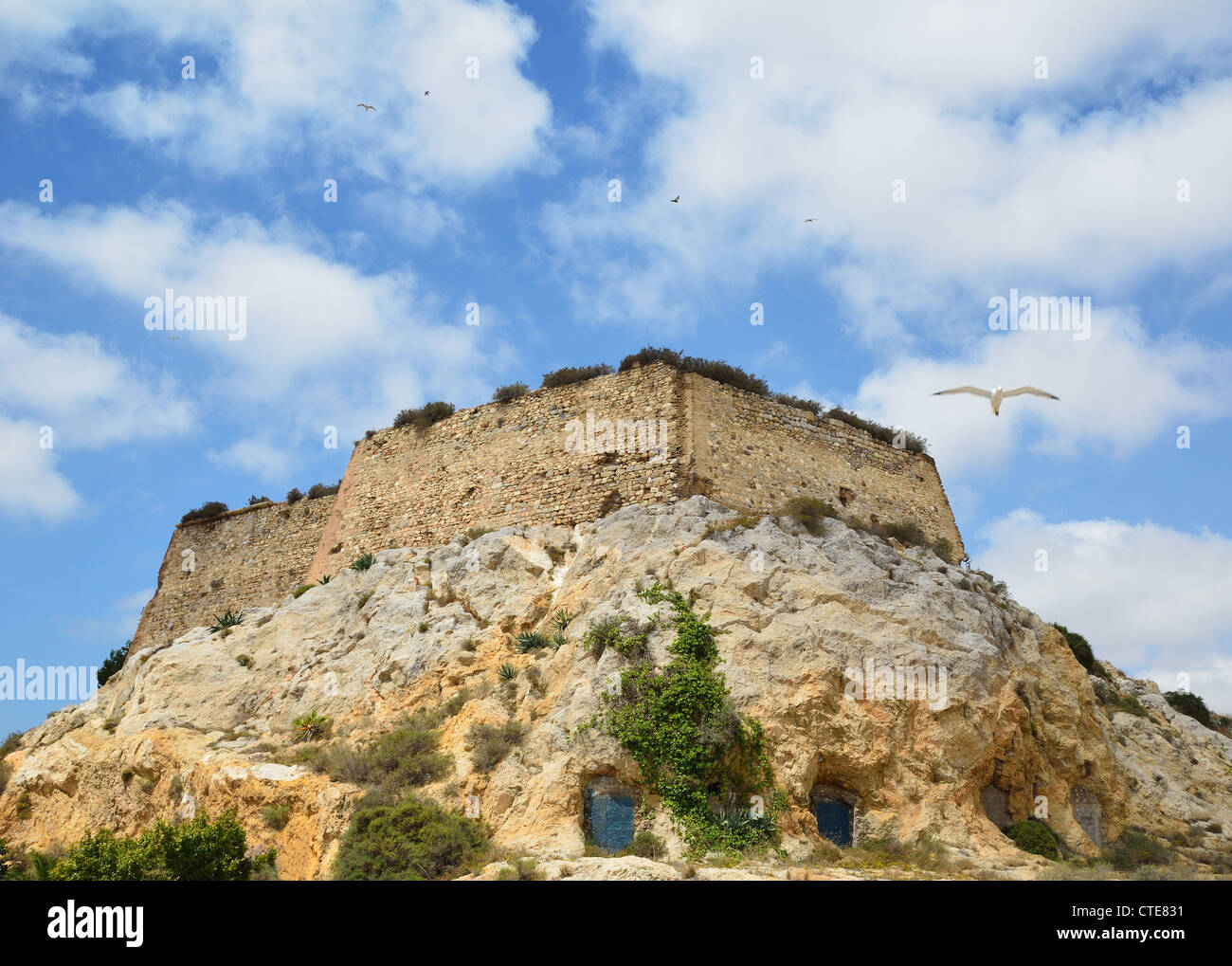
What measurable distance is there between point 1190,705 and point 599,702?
17776mm

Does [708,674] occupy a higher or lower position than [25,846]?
higher

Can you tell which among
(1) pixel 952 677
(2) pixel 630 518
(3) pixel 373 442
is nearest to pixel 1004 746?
(1) pixel 952 677

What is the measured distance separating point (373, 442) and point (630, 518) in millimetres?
9720

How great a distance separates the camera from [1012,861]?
47.2 ft

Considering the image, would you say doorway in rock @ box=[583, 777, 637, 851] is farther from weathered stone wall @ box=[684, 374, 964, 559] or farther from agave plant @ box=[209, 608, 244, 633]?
agave plant @ box=[209, 608, 244, 633]

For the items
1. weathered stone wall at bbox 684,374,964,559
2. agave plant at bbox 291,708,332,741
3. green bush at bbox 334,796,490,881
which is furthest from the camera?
weathered stone wall at bbox 684,374,964,559

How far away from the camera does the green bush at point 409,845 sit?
14.0m

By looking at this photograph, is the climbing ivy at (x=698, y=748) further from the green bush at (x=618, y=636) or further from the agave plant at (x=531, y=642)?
the agave plant at (x=531, y=642)

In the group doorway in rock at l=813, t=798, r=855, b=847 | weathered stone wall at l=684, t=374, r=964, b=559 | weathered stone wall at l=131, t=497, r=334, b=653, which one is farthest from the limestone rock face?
weathered stone wall at l=131, t=497, r=334, b=653

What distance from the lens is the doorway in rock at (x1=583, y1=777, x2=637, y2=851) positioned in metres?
14.7

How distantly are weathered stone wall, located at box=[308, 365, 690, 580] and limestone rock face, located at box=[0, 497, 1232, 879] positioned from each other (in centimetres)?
116

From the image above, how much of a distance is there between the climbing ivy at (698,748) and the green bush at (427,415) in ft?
36.9
